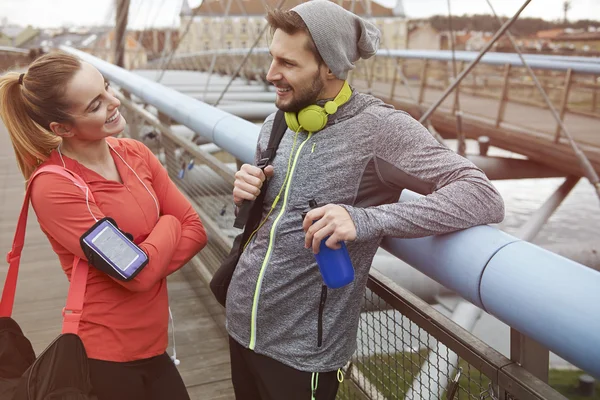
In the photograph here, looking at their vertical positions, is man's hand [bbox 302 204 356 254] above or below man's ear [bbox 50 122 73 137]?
below

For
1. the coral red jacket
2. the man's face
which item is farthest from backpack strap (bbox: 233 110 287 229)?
the coral red jacket

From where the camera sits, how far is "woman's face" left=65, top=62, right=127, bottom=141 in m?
1.60

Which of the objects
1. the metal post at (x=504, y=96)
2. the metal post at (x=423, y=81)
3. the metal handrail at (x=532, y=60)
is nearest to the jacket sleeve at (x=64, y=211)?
the metal handrail at (x=532, y=60)

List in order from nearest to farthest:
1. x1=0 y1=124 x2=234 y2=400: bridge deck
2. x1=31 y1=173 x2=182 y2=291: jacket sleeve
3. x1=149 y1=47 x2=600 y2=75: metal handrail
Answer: x1=31 y1=173 x2=182 y2=291: jacket sleeve → x1=0 y1=124 x2=234 y2=400: bridge deck → x1=149 y1=47 x2=600 y2=75: metal handrail

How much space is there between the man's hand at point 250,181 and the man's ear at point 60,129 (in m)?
0.43

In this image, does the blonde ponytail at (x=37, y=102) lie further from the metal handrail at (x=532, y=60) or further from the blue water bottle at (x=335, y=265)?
the metal handrail at (x=532, y=60)

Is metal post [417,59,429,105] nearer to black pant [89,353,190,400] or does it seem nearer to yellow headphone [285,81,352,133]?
black pant [89,353,190,400]

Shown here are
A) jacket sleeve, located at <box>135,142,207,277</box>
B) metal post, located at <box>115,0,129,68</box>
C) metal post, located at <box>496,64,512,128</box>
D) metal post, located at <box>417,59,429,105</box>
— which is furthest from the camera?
metal post, located at <box>115,0,129,68</box>

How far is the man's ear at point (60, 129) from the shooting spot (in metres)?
1.59

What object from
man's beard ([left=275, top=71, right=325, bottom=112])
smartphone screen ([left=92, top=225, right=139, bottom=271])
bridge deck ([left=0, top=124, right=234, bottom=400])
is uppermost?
man's beard ([left=275, top=71, right=325, bottom=112])

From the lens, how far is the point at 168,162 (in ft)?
14.0

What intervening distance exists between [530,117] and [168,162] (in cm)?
715

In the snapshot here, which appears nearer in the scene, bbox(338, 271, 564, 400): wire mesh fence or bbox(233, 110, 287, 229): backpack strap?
bbox(338, 271, 564, 400): wire mesh fence

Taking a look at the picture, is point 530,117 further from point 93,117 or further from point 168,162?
point 93,117
